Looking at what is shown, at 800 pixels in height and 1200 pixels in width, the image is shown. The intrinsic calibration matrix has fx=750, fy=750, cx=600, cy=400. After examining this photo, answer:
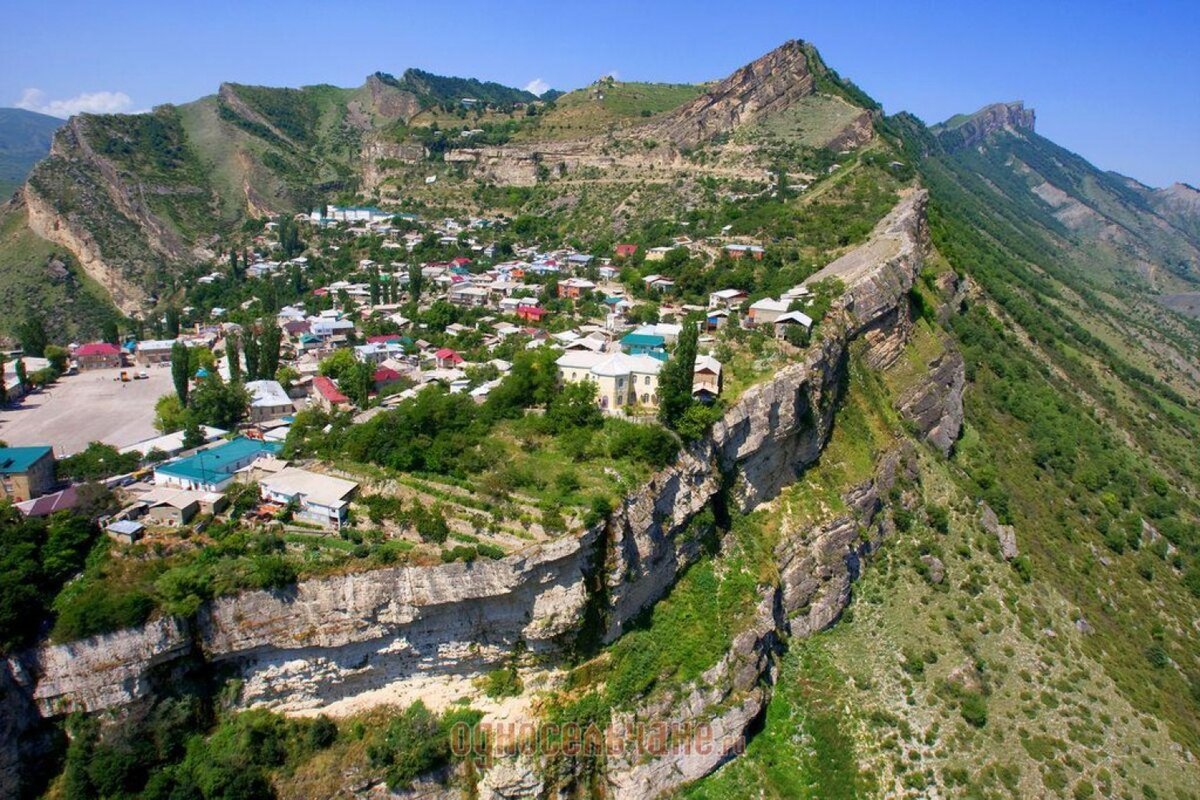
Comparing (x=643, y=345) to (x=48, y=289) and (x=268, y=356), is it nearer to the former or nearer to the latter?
(x=268, y=356)

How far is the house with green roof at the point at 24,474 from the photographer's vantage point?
93.4 feet

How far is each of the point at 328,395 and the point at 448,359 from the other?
7643 millimetres

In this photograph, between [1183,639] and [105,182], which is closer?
[1183,639]

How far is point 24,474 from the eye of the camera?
93.6 feet

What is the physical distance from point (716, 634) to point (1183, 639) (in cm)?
2930

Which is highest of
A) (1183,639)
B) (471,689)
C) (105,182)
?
(105,182)

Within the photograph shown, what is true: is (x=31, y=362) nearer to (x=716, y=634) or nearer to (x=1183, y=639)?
(x=716, y=634)

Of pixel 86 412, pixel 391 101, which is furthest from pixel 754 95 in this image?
pixel 391 101

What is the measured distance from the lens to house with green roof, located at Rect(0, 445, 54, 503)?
93.4ft

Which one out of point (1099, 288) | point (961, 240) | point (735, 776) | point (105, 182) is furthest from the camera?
point (1099, 288)

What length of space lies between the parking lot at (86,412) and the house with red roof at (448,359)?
625 inches

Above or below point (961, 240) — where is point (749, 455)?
below

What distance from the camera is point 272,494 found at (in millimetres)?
27312

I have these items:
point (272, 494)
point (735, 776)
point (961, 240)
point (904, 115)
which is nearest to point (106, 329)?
point (272, 494)
